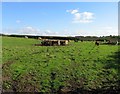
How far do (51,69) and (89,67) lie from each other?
3182 mm

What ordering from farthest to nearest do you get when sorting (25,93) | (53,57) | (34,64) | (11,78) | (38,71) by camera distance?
(53,57), (34,64), (38,71), (11,78), (25,93)

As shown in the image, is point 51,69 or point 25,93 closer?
point 25,93

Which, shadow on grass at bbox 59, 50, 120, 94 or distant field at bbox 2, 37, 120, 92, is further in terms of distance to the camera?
distant field at bbox 2, 37, 120, 92

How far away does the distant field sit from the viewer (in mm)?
19797

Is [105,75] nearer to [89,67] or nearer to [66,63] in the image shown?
[89,67]

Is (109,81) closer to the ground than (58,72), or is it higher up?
closer to the ground

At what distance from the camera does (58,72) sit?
22.2m

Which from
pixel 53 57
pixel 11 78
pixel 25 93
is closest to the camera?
pixel 25 93

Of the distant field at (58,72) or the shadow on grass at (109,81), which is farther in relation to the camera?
the distant field at (58,72)

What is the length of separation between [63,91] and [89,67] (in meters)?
5.26

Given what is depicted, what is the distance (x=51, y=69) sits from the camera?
22.8m

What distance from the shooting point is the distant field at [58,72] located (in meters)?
19.8

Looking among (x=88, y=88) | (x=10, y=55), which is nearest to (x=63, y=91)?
(x=88, y=88)

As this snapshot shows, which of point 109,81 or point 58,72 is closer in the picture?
point 109,81
